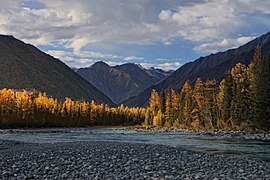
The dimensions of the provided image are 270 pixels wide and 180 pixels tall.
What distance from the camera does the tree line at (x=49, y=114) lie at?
116356mm

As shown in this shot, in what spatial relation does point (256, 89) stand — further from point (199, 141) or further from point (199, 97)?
point (199, 97)

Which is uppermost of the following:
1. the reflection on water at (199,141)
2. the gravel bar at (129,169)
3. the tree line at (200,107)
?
the tree line at (200,107)

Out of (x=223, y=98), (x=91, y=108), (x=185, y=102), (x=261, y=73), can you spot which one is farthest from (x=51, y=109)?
(x=261, y=73)

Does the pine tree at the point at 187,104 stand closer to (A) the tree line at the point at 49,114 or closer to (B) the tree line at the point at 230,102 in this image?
(B) the tree line at the point at 230,102

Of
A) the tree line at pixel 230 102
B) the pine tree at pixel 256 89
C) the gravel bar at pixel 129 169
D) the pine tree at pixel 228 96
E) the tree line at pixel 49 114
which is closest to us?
the gravel bar at pixel 129 169

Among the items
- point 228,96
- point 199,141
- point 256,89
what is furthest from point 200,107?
point 199,141

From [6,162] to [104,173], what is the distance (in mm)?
8066

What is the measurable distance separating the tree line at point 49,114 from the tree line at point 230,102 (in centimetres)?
4909

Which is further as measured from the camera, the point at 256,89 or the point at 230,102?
the point at 230,102

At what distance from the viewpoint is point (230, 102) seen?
8331cm

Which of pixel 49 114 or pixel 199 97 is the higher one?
pixel 199 97

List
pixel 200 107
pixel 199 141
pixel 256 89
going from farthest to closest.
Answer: pixel 200 107 → pixel 256 89 → pixel 199 141

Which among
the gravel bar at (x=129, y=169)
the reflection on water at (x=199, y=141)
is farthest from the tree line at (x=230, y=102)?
the gravel bar at (x=129, y=169)

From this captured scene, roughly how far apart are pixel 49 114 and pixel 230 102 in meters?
81.7
